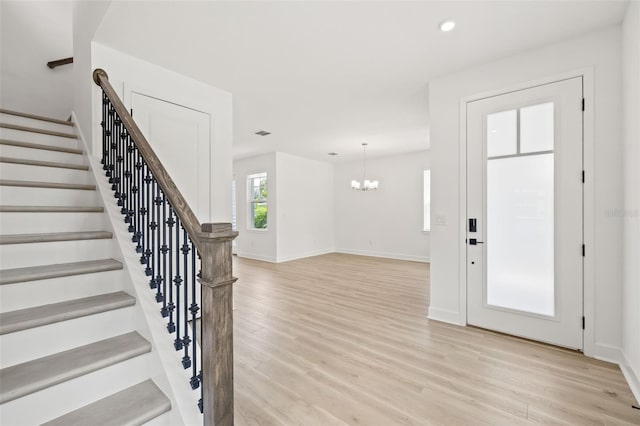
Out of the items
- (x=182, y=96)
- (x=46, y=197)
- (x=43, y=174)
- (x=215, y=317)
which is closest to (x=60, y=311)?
(x=215, y=317)

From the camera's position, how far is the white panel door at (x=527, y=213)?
250cm

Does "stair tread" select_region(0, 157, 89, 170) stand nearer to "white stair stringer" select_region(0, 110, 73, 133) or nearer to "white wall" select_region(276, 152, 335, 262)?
Result: "white stair stringer" select_region(0, 110, 73, 133)

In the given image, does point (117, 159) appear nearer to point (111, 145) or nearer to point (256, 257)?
point (111, 145)

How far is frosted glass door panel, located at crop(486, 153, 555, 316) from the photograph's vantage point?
Answer: 8.61 ft

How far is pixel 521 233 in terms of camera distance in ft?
9.04

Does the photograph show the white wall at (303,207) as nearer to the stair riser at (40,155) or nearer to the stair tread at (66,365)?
the stair riser at (40,155)

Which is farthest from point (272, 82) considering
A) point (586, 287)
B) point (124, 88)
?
point (586, 287)

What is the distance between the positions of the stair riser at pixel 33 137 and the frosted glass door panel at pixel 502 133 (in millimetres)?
4238

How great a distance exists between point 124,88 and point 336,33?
210 cm

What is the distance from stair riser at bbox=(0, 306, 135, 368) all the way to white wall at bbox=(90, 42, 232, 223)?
168cm

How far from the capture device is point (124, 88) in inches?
106

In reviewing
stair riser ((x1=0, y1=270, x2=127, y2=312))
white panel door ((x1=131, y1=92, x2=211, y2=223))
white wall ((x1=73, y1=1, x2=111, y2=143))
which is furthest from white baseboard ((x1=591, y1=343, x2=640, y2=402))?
white wall ((x1=73, y1=1, x2=111, y2=143))

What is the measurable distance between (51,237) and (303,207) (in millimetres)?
6024

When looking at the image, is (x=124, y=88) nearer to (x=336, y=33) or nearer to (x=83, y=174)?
(x=83, y=174)
